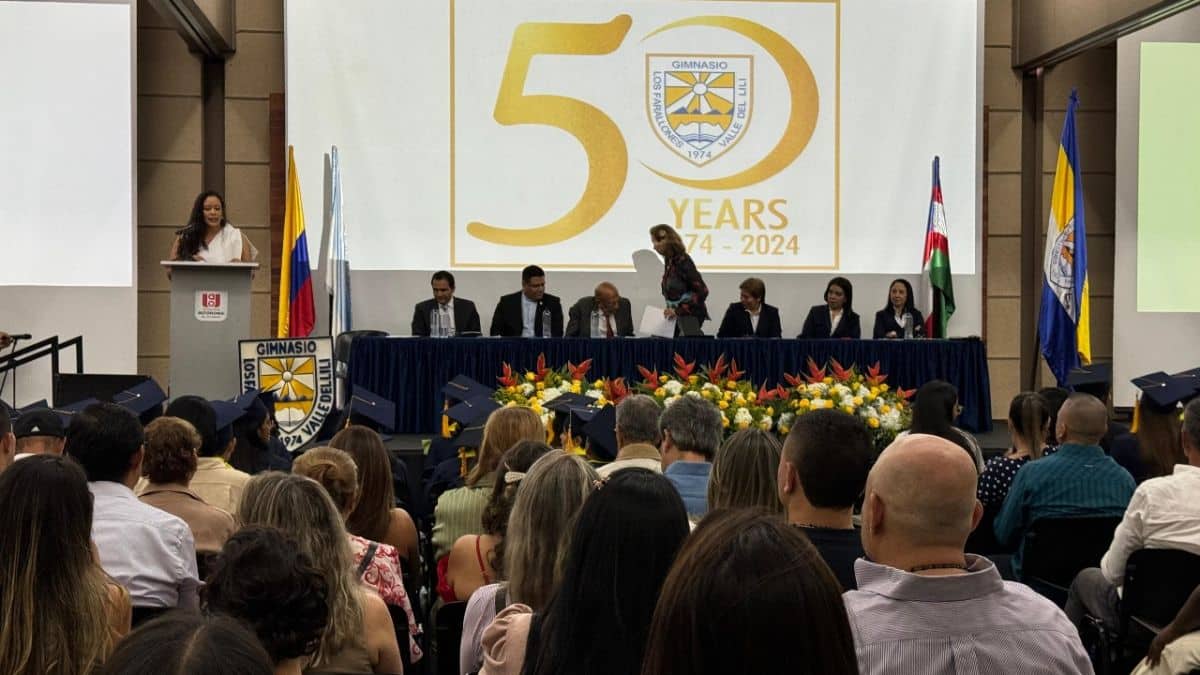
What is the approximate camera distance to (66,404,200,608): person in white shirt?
107 inches

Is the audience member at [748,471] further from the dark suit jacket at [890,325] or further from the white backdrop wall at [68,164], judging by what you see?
the white backdrop wall at [68,164]

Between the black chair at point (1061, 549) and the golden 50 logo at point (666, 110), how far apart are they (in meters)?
6.40

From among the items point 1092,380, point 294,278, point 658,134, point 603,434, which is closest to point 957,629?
point 603,434

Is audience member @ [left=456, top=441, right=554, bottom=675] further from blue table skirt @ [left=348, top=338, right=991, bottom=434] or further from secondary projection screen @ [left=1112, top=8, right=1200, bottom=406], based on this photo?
secondary projection screen @ [left=1112, top=8, right=1200, bottom=406]

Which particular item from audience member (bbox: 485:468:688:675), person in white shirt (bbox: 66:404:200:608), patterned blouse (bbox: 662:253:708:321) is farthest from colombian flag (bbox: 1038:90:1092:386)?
audience member (bbox: 485:468:688:675)

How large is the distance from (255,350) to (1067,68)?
680 cm

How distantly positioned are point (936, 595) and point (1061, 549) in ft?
8.28

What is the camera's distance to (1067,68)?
10852 millimetres

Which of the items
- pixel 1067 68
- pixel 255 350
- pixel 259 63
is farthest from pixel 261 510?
pixel 1067 68

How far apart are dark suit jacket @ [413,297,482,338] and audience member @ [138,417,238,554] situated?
580 cm

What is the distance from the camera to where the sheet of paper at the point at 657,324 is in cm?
859

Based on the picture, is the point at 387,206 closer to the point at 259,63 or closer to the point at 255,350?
the point at 259,63

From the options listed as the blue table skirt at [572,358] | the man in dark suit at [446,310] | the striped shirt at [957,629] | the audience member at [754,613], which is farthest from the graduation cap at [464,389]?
the audience member at [754,613]

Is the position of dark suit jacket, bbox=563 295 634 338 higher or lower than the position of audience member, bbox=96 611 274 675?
higher
